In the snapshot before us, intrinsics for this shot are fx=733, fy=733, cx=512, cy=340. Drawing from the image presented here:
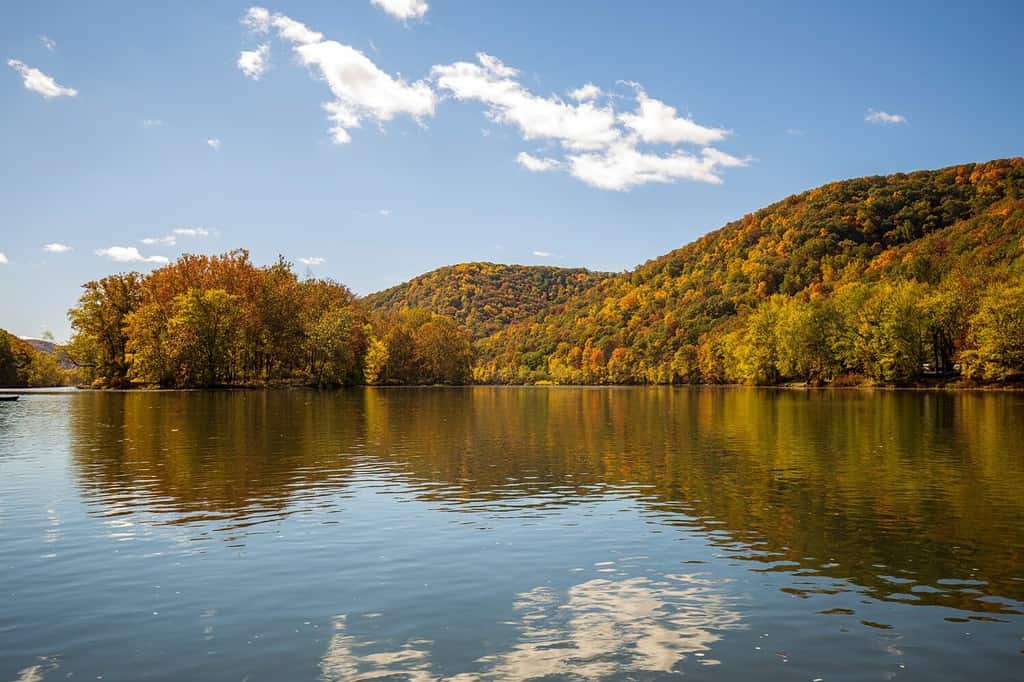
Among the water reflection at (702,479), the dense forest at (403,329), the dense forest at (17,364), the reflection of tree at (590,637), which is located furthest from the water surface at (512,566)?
the dense forest at (17,364)

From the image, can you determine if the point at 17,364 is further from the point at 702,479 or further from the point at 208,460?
the point at 702,479

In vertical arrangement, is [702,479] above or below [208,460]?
below

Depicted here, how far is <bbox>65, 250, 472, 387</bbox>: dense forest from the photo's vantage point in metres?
119

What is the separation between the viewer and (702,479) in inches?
1035

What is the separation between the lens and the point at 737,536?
1761cm

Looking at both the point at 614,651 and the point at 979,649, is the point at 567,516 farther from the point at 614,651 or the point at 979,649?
the point at 979,649

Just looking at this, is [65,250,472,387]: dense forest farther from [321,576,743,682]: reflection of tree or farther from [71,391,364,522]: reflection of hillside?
[321,576,743,682]: reflection of tree

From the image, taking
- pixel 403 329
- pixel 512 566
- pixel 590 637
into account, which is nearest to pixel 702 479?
pixel 512 566

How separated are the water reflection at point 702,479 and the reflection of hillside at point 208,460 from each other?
0.39 ft

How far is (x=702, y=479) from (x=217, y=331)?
109403mm

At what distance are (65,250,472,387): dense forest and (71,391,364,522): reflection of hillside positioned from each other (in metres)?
66.2

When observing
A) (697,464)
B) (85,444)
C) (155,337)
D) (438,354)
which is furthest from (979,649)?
(438,354)

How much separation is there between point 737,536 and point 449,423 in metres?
37.0

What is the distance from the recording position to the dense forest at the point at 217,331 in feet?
391
